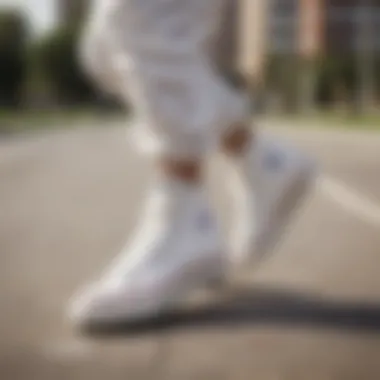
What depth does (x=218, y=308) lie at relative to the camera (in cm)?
247

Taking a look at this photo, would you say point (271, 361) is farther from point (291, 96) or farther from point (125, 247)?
point (291, 96)

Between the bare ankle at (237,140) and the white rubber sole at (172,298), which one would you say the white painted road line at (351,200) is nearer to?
the bare ankle at (237,140)

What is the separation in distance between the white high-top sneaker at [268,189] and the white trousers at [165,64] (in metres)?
0.18

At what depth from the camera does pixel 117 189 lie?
18.0ft

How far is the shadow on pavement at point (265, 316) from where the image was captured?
230 centimetres

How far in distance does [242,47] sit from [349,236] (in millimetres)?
27046

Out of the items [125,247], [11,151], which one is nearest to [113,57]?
[125,247]

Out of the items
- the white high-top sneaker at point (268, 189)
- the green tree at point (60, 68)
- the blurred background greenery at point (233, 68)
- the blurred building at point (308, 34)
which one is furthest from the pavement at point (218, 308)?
→ the green tree at point (60, 68)

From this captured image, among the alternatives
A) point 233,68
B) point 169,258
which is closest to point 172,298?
point 169,258

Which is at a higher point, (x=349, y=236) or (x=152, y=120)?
(x=152, y=120)

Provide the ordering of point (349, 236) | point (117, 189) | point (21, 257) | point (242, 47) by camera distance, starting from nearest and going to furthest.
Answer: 1. point (21, 257)
2. point (349, 236)
3. point (117, 189)
4. point (242, 47)

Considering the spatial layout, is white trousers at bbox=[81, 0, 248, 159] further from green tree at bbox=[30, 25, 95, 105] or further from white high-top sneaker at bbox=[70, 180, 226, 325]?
green tree at bbox=[30, 25, 95, 105]

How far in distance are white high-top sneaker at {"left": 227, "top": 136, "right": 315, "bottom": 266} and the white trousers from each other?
0.59 feet

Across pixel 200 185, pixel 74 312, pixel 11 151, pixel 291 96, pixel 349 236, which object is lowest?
pixel 291 96
